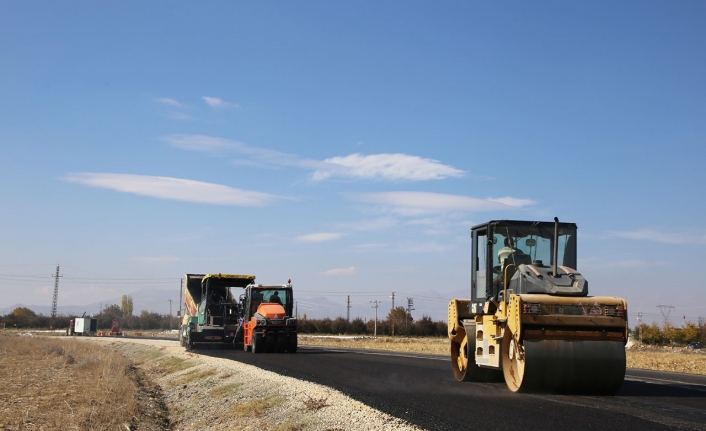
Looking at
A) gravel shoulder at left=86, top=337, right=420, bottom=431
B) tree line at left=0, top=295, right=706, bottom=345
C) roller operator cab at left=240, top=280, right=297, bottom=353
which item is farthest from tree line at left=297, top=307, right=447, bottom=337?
gravel shoulder at left=86, top=337, right=420, bottom=431

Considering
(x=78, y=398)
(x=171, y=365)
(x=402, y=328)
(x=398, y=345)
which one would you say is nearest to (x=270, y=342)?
(x=171, y=365)

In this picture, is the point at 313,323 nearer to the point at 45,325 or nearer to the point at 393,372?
the point at 45,325

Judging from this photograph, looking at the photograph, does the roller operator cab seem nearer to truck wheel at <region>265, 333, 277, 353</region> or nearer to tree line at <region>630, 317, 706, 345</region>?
truck wheel at <region>265, 333, 277, 353</region>

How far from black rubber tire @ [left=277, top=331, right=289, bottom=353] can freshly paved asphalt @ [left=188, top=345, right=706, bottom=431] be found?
449 inches

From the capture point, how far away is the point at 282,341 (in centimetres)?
3056

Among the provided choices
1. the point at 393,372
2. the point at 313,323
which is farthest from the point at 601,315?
the point at 313,323

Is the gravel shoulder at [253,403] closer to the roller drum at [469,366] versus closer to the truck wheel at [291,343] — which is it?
the roller drum at [469,366]

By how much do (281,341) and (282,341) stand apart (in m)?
0.06

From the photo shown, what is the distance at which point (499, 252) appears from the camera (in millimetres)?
14758

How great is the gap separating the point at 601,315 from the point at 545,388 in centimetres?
169

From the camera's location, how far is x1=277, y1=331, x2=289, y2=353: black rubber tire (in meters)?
30.4

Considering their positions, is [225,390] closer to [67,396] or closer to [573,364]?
[67,396]

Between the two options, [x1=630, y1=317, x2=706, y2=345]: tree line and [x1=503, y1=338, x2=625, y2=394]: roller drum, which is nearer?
[x1=503, y1=338, x2=625, y2=394]: roller drum

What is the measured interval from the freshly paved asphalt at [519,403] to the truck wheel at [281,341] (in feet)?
37.4
